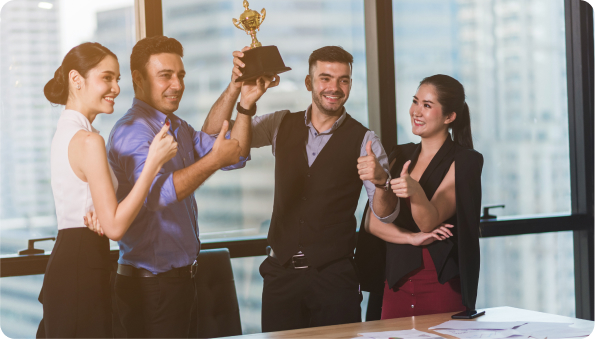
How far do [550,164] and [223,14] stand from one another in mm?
2330

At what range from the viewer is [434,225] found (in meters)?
2.13

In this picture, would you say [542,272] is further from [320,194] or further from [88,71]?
[88,71]

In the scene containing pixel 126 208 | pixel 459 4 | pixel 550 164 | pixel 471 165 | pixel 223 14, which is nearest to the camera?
pixel 126 208

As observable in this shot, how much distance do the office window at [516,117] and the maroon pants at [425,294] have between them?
1.25 m

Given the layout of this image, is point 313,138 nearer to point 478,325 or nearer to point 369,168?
point 369,168

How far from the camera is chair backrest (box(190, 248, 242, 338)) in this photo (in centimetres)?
247

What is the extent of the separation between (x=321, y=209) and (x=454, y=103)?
0.76 meters

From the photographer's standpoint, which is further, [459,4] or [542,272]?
[542,272]

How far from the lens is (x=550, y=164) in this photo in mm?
3395

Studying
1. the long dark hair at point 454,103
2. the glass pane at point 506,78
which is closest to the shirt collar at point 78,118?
the long dark hair at point 454,103

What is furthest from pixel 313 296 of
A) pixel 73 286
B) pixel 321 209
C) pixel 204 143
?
pixel 73 286

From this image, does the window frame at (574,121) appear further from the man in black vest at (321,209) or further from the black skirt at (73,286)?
the black skirt at (73,286)

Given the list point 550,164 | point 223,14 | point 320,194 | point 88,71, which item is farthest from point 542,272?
point 88,71

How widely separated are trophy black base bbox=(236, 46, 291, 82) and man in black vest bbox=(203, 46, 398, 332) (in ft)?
0.16
